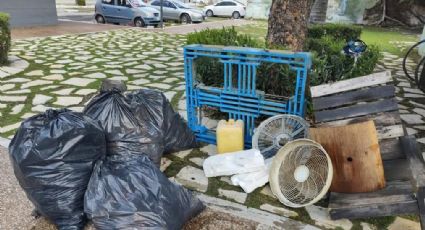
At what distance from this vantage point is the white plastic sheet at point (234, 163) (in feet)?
10.3

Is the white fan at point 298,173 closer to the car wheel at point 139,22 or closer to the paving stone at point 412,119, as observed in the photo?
the paving stone at point 412,119

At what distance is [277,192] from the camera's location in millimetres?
2840

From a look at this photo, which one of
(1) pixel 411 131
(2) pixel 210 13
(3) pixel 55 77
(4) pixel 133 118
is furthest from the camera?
(2) pixel 210 13

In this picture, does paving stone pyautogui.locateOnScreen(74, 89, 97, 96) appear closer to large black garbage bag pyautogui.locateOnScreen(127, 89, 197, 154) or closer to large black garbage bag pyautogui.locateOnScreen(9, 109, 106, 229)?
large black garbage bag pyautogui.locateOnScreen(127, 89, 197, 154)

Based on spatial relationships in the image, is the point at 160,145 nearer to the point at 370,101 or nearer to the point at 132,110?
the point at 132,110

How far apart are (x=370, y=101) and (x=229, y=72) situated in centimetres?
138

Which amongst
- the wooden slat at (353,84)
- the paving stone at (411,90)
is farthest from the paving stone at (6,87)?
the paving stone at (411,90)

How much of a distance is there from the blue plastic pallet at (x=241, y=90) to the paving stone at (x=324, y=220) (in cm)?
96

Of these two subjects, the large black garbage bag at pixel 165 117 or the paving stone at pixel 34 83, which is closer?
the large black garbage bag at pixel 165 117

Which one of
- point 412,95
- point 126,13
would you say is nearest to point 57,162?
point 412,95

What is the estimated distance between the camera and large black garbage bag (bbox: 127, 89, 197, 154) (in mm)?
3193

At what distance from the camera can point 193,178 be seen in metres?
3.29

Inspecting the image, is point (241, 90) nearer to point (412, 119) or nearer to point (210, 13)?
point (412, 119)

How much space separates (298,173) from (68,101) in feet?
12.5
